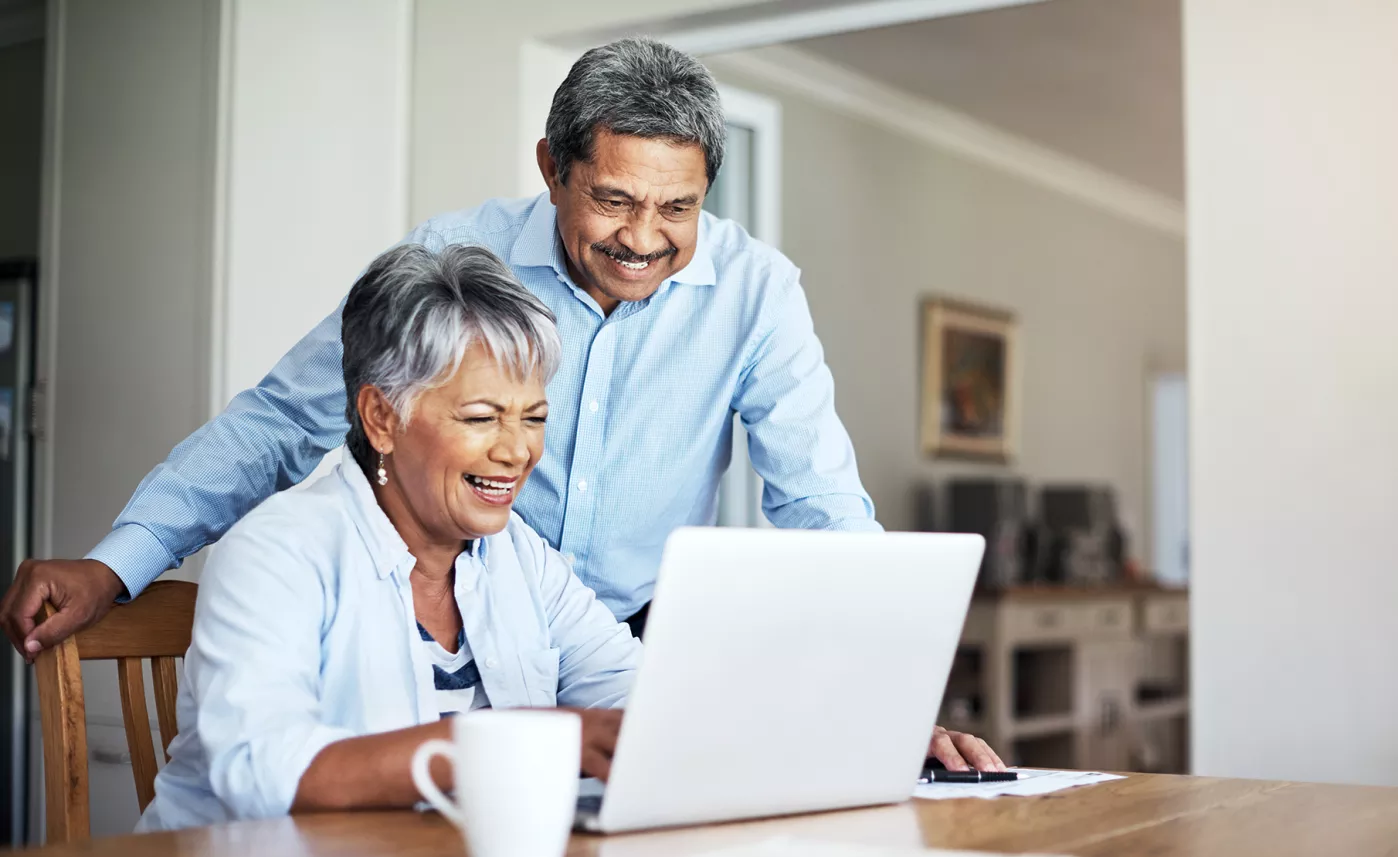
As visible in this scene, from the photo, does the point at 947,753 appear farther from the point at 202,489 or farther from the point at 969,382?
the point at 969,382

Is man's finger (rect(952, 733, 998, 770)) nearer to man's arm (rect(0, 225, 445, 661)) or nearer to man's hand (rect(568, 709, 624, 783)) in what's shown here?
man's hand (rect(568, 709, 624, 783))

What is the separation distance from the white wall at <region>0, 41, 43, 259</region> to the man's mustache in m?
3.68

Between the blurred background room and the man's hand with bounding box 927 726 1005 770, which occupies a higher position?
the blurred background room

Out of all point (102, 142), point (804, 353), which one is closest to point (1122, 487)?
point (102, 142)

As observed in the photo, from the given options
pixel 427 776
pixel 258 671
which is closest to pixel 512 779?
pixel 427 776

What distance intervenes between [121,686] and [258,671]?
0.44m

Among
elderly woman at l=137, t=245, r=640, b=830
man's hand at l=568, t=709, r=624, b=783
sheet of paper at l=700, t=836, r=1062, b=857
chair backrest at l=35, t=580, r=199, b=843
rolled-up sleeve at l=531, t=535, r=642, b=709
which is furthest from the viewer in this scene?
rolled-up sleeve at l=531, t=535, r=642, b=709

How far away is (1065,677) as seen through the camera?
6.47m

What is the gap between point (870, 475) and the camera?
5.97 metres

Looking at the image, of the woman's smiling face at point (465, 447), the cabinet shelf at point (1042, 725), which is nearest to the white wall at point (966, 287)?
the cabinet shelf at point (1042, 725)

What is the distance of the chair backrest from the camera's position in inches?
56.1

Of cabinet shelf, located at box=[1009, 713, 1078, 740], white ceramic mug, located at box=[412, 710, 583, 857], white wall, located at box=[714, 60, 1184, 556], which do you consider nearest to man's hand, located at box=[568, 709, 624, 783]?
white ceramic mug, located at box=[412, 710, 583, 857]

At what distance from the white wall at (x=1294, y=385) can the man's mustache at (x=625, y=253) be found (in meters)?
1.60

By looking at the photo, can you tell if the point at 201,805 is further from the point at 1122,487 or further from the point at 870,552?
the point at 1122,487
